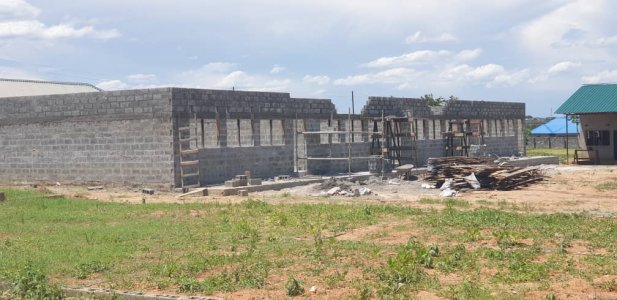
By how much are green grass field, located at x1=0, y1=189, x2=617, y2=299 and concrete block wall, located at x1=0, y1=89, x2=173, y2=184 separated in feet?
20.3

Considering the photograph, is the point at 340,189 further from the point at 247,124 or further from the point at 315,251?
the point at 315,251

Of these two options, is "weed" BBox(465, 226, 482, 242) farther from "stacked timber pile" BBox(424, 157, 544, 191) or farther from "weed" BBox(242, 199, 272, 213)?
"stacked timber pile" BBox(424, 157, 544, 191)

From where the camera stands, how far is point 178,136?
22.5m

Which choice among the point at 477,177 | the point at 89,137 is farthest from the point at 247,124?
the point at 477,177

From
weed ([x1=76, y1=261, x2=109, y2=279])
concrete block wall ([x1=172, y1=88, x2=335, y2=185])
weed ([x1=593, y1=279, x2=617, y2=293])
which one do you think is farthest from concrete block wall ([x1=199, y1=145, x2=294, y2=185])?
weed ([x1=593, y1=279, x2=617, y2=293])

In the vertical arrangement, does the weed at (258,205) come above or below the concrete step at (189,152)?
below

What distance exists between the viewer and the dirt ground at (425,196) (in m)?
17.9

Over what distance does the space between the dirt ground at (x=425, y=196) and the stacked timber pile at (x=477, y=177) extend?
45 centimetres

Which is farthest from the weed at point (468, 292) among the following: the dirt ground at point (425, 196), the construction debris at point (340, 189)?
the construction debris at point (340, 189)

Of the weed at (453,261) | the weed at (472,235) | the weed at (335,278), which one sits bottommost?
the weed at (335,278)

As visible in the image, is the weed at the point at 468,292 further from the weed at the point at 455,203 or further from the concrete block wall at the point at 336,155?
the concrete block wall at the point at 336,155

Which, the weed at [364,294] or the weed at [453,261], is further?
the weed at [453,261]

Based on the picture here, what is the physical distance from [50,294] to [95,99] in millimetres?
16902

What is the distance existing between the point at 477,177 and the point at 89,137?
12.9 m
